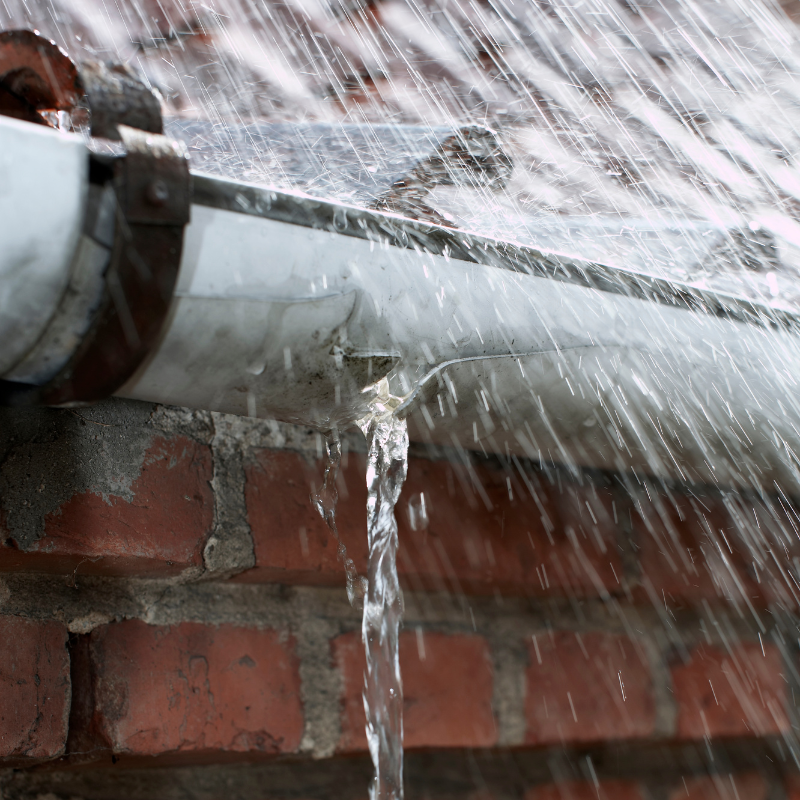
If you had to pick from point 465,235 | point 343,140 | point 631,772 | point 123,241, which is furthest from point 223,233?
point 631,772

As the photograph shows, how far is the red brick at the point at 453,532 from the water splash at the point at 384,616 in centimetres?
6

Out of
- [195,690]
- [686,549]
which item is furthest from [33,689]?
[686,549]

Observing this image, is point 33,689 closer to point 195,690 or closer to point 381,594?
point 195,690

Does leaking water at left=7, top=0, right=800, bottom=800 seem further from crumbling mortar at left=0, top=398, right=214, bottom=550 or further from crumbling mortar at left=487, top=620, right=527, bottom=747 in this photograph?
crumbling mortar at left=0, top=398, right=214, bottom=550

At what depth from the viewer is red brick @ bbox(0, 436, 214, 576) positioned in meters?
0.56

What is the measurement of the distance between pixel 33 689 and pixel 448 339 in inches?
15.2

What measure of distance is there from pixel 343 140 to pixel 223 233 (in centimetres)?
43

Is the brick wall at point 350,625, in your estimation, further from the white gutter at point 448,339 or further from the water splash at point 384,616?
the white gutter at point 448,339

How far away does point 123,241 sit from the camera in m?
0.34

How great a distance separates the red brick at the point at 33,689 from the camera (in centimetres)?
53

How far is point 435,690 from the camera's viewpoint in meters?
0.77

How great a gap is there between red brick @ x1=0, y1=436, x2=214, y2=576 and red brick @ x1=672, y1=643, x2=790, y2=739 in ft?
2.13

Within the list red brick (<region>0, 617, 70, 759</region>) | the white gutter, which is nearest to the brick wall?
red brick (<region>0, 617, 70, 759</region>)

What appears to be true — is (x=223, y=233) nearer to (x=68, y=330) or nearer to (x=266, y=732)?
(x=68, y=330)
